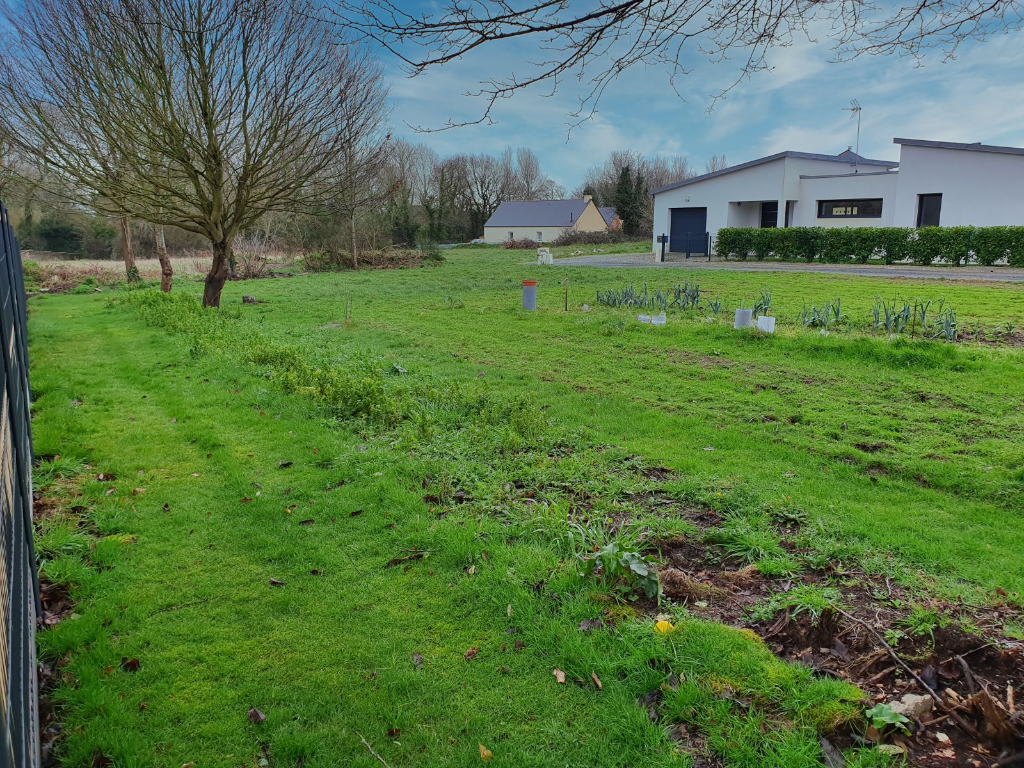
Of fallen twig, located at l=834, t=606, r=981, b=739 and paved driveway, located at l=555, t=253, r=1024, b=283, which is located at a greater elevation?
paved driveway, located at l=555, t=253, r=1024, b=283

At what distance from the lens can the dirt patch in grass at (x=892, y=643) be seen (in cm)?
236

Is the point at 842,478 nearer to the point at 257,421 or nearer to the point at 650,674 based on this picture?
the point at 650,674

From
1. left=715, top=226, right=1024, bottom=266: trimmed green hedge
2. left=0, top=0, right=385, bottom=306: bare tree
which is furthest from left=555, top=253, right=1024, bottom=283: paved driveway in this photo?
left=0, top=0, right=385, bottom=306: bare tree

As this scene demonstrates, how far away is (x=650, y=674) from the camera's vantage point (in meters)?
2.88

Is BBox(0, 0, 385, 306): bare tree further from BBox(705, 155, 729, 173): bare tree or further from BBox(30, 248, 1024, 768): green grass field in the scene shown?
BBox(705, 155, 729, 173): bare tree

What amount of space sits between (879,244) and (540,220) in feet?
129

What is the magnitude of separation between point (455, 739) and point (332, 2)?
13.3ft

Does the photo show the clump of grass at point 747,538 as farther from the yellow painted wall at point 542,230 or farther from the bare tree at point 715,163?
the bare tree at point 715,163

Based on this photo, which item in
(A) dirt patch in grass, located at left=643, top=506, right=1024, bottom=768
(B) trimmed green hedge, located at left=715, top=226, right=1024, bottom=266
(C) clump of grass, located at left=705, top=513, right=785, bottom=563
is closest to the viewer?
(A) dirt patch in grass, located at left=643, top=506, right=1024, bottom=768

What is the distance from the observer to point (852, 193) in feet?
99.3

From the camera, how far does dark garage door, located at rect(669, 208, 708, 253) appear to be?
34.7 metres

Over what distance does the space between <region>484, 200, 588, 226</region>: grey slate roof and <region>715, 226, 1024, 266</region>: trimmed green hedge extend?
3122cm

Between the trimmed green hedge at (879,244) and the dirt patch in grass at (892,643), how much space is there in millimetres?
23919

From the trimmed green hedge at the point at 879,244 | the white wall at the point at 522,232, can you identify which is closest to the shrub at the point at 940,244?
the trimmed green hedge at the point at 879,244
